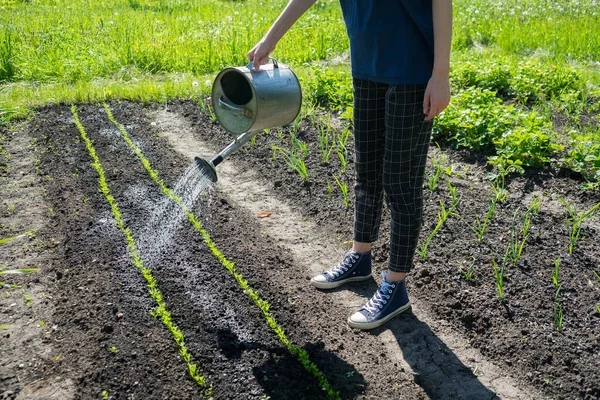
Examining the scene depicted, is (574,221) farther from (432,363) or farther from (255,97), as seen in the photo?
(255,97)

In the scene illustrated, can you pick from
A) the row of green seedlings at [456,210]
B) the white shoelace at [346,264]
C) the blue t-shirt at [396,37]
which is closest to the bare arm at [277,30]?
the blue t-shirt at [396,37]

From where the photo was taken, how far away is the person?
2.05m

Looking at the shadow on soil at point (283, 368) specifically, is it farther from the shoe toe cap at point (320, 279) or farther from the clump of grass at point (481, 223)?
the clump of grass at point (481, 223)

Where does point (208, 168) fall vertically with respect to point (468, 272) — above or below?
above

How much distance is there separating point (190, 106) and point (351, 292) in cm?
294

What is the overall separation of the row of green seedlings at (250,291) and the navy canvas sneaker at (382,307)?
0.93ft

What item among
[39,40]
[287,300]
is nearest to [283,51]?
[39,40]

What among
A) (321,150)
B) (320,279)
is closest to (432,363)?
(320,279)

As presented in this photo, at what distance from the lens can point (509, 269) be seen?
2818mm

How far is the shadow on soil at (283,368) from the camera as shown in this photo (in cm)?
218

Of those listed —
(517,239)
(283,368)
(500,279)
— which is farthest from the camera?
(517,239)

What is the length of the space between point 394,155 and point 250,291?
3.12 feet

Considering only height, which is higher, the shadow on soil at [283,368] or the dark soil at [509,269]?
the dark soil at [509,269]

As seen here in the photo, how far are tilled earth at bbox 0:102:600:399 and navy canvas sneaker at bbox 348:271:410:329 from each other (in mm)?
70
